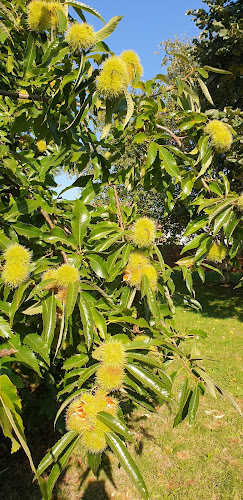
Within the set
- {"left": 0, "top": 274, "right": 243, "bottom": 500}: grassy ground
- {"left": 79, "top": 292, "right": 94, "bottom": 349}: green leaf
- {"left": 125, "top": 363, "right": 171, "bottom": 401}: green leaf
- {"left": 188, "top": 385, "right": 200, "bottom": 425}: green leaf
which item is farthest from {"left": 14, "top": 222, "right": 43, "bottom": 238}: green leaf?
{"left": 0, "top": 274, "right": 243, "bottom": 500}: grassy ground

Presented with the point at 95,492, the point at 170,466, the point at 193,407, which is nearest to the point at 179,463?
the point at 170,466

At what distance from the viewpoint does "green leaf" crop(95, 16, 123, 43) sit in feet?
3.16

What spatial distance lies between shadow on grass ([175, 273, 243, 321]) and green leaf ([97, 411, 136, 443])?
20.5ft

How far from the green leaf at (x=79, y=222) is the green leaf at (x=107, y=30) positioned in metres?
0.55

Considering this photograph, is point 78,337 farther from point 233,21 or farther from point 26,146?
point 233,21

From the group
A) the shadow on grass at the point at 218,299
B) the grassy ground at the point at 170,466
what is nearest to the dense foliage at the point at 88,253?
the grassy ground at the point at 170,466

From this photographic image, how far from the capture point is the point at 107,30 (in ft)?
3.22

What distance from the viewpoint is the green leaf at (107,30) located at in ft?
3.16

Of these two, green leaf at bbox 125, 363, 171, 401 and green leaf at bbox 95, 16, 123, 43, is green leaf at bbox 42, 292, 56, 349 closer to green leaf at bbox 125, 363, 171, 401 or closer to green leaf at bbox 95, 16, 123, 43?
green leaf at bbox 125, 363, 171, 401

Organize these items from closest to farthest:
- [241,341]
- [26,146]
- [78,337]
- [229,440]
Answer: [78,337] → [26,146] → [229,440] → [241,341]

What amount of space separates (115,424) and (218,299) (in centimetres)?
784

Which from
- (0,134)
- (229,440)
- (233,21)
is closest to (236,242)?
(0,134)

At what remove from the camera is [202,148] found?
1.43 meters

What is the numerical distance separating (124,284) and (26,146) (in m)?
1.49
